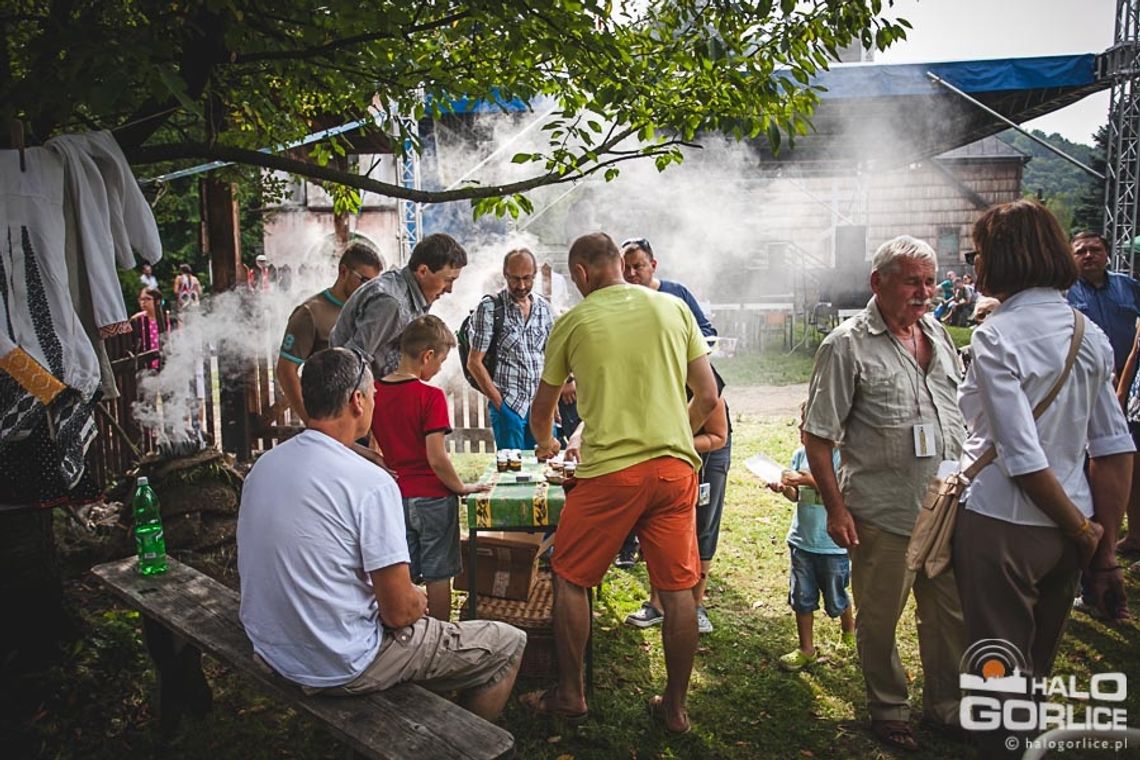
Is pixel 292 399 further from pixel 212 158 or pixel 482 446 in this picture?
pixel 482 446

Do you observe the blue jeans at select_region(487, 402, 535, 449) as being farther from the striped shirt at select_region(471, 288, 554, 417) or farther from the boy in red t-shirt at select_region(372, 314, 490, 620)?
the boy in red t-shirt at select_region(372, 314, 490, 620)

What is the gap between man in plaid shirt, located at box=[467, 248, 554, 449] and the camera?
5555 mm

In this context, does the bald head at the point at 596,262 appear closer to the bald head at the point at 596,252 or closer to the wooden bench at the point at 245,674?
the bald head at the point at 596,252

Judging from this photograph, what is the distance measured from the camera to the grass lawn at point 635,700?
361cm

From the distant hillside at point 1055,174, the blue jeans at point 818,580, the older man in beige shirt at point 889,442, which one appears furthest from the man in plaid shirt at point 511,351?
the distant hillside at point 1055,174

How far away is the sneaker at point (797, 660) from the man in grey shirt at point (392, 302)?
2.71 meters

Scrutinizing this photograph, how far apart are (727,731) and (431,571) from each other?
5.22 feet

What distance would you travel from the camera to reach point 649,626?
4.90 meters

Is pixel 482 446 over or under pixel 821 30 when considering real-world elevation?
under

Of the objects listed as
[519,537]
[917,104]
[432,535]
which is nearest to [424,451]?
[432,535]

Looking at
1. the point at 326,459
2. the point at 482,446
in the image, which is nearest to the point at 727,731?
the point at 326,459

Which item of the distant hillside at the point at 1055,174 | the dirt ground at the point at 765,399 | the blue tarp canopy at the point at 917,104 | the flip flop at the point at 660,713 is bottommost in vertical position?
the dirt ground at the point at 765,399

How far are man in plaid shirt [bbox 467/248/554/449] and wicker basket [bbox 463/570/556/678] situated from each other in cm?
152

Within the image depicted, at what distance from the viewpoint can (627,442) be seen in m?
3.44
